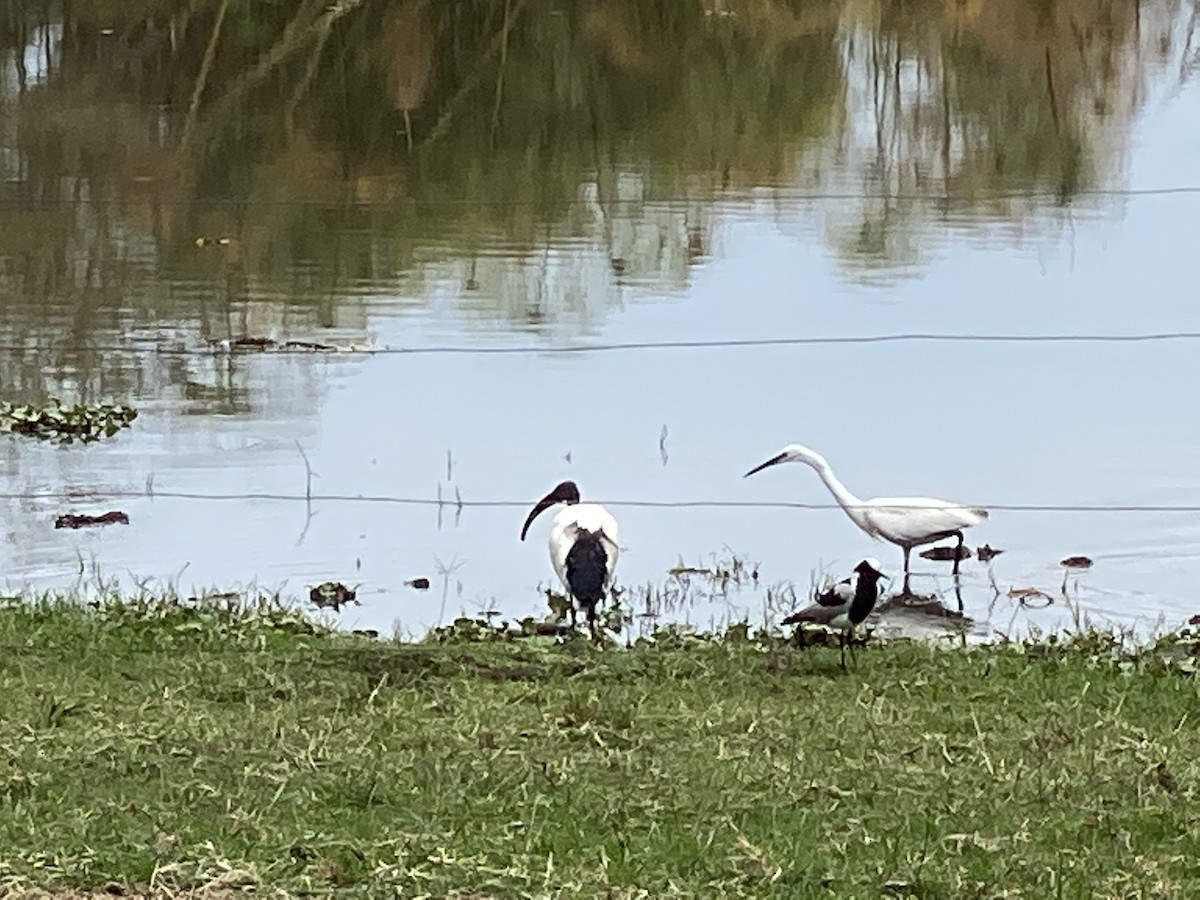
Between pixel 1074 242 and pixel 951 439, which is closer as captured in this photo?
pixel 951 439

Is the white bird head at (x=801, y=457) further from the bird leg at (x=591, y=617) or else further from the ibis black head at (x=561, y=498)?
the bird leg at (x=591, y=617)

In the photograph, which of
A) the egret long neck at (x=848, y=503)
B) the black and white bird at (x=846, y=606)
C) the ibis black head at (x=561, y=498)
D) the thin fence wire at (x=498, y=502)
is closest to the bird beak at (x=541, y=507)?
the ibis black head at (x=561, y=498)

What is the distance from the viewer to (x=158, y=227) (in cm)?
1647

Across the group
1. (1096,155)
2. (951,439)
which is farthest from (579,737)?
(1096,155)

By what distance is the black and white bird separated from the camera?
7477 mm

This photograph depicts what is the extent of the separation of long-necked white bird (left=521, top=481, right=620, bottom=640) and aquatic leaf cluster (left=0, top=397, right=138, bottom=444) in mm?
3290

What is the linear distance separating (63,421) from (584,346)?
3779 mm

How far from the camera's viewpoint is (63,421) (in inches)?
472

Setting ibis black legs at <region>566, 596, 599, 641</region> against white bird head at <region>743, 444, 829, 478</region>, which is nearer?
ibis black legs at <region>566, 596, 599, 641</region>

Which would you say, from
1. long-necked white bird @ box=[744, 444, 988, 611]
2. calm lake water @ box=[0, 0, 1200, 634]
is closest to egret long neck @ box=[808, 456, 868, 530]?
long-necked white bird @ box=[744, 444, 988, 611]

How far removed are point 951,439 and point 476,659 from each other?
6100 mm

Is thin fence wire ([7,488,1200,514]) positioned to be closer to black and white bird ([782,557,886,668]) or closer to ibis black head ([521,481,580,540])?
ibis black head ([521,481,580,540])

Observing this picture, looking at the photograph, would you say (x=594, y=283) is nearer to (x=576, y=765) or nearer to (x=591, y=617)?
(x=591, y=617)

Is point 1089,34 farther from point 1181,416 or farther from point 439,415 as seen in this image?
point 439,415
